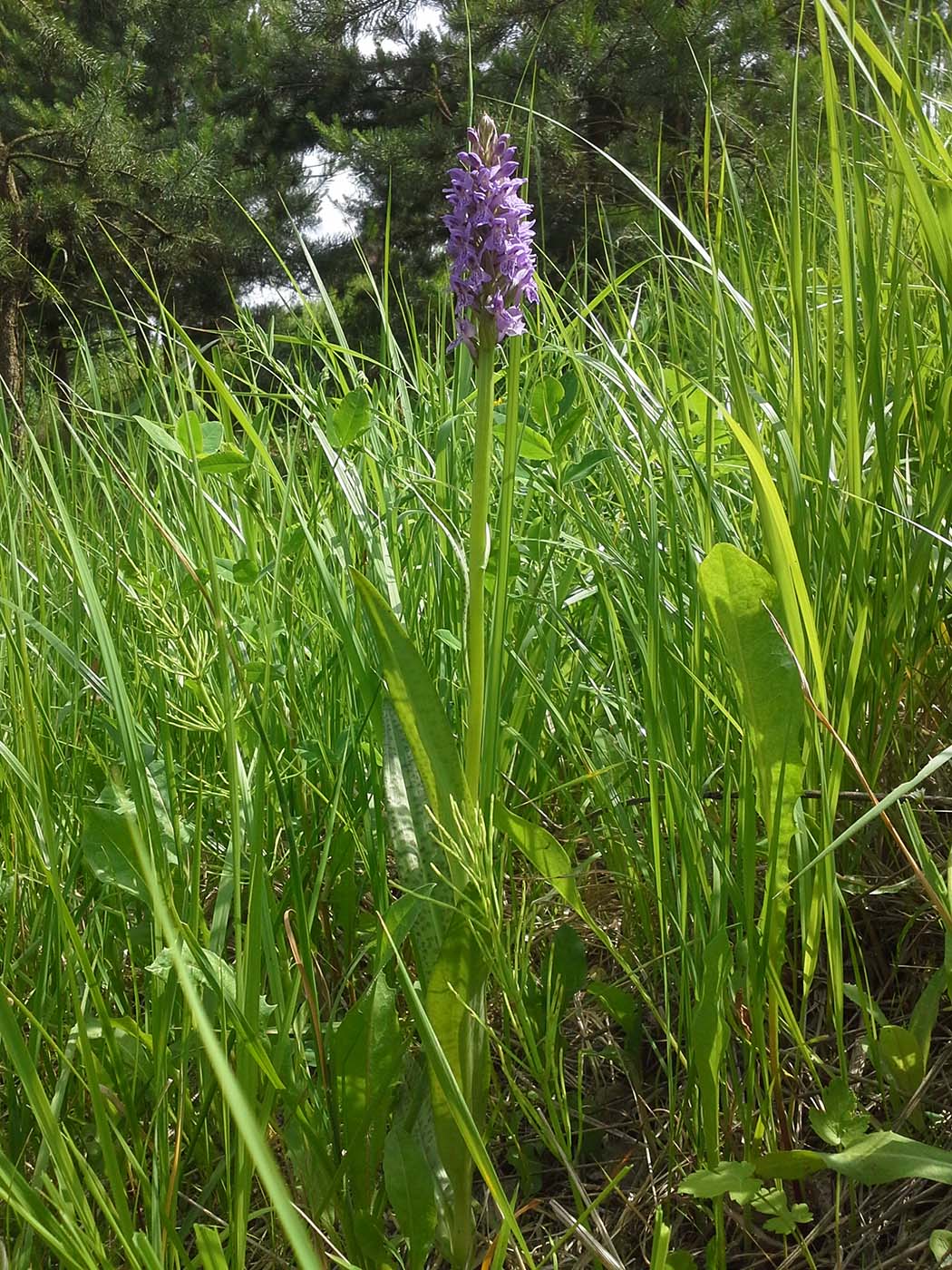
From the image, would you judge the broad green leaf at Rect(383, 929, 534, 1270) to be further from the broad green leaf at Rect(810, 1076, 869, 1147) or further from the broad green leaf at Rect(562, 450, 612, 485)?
the broad green leaf at Rect(562, 450, 612, 485)

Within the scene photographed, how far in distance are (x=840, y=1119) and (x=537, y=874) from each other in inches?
15.5

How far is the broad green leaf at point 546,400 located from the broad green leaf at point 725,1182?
1.01m

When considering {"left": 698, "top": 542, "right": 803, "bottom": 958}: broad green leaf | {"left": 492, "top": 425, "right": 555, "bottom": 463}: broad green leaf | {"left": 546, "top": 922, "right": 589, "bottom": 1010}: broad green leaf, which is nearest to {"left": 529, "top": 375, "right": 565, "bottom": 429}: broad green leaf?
{"left": 492, "top": 425, "right": 555, "bottom": 463}: broad green leaf

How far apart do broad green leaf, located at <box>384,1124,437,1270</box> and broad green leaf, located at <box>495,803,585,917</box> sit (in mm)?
225

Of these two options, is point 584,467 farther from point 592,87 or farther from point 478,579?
point 592,87

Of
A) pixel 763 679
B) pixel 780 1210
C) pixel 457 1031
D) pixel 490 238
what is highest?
pixel 490 238

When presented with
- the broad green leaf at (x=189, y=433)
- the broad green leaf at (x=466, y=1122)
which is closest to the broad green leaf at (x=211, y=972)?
the broad green leaf at (x=466, y=1122)

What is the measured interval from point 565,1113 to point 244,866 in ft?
1.60

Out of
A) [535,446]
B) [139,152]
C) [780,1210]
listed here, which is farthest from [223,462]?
[139,152]

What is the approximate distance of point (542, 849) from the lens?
0.80 metres

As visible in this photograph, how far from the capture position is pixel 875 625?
0.98m

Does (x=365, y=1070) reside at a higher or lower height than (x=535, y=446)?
lower

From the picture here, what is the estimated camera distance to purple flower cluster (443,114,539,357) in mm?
812

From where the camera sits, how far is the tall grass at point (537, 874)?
2.35 ft
